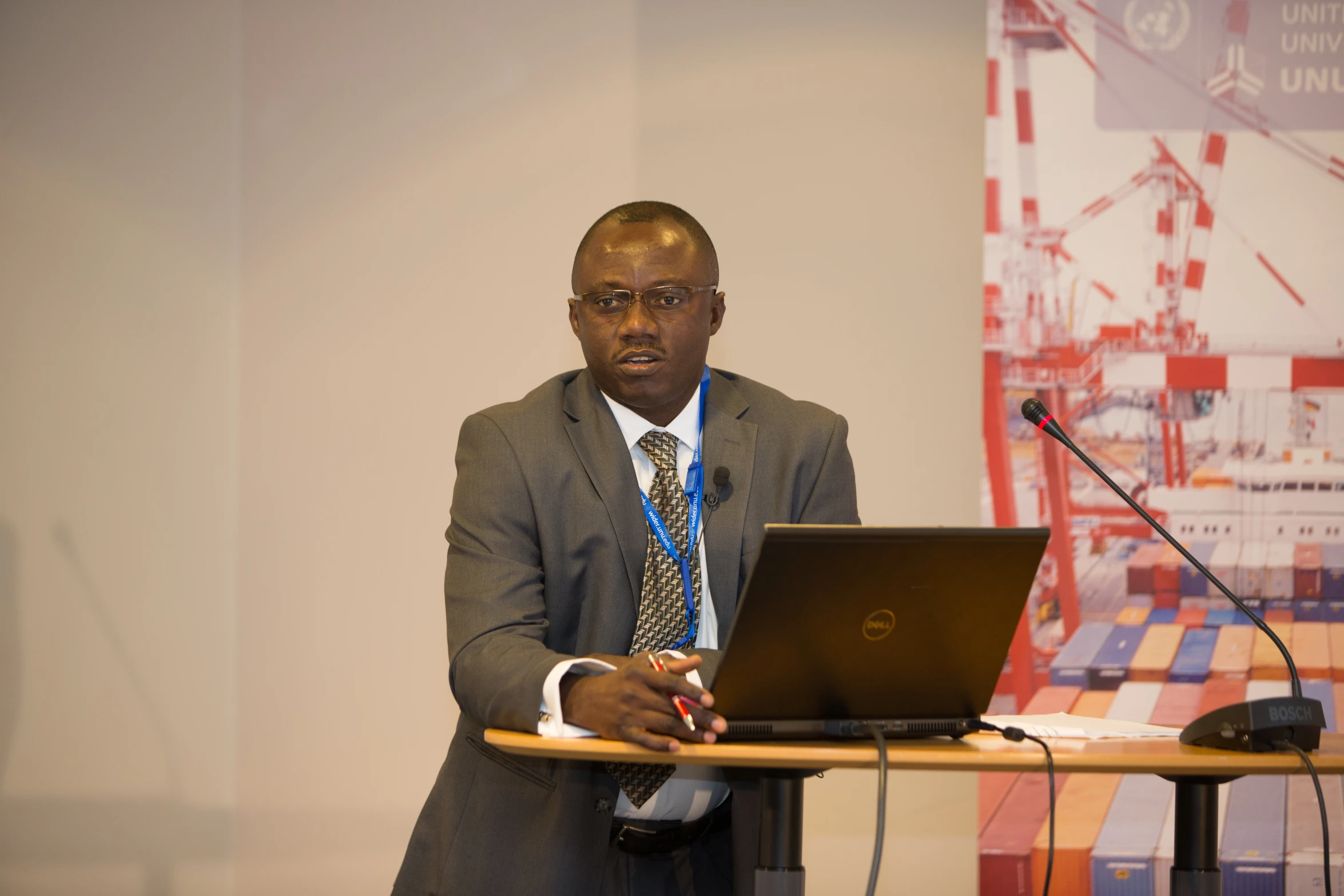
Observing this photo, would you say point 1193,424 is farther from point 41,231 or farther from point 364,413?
point 41,231

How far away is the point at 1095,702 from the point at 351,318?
2560 mm

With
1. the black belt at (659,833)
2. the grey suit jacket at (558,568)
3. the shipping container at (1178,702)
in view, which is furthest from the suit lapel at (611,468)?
the shipping container at (1178,702)

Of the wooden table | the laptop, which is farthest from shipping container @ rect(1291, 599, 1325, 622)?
the laptop

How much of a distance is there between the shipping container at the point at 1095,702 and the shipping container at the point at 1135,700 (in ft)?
0.04

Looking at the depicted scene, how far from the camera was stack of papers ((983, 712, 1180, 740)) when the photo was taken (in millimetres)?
1879

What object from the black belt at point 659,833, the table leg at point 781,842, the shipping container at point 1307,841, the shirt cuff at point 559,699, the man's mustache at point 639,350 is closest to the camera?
the shirt cuff at point 559,699

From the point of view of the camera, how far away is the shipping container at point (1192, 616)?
3.56m

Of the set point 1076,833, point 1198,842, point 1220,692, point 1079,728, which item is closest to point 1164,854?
point 1076,833

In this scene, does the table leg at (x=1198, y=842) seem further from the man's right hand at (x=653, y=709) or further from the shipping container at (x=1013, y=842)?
the shipping container at (x=1013, y=842)

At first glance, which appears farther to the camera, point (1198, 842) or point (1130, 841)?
point (1130, 841)

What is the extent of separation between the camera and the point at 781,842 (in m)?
1.84

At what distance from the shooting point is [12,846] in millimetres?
3852

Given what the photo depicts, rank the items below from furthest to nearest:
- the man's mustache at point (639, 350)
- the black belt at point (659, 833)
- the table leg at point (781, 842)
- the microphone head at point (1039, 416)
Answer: the man's mustache at point (639, 350), the black belt at point (659, 833), the microphone head at point (1039, 416), the table leg at point (781, 842)

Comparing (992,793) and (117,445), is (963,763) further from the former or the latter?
(117,445)
